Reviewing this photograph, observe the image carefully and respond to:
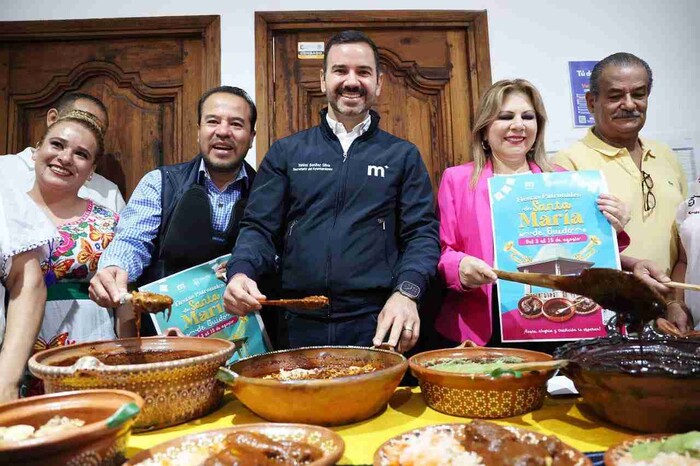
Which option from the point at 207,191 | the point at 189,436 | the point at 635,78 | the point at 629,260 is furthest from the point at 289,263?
the point at 635,78

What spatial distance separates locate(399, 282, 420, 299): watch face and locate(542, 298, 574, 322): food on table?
0.50 metres

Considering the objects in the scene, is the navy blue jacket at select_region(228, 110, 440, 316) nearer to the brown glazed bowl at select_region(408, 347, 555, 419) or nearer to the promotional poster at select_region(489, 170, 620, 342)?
the promotional poster at select_region(489, 170, 620, 342)

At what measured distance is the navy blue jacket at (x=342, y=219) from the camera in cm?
184

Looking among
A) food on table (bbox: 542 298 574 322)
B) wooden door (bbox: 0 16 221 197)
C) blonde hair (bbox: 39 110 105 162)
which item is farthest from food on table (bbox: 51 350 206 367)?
wooden door (bbox: 0 16 221 197)

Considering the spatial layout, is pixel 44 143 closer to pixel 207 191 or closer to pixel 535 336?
pixel 207 191

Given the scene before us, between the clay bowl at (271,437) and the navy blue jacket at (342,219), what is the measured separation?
86 cm

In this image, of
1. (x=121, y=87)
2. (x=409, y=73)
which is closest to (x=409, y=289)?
(x=409, y=73)

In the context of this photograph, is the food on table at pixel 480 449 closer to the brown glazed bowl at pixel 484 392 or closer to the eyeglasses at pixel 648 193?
the brown glazed bowl at pixel 484 392

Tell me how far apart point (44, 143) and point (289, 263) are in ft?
4.09

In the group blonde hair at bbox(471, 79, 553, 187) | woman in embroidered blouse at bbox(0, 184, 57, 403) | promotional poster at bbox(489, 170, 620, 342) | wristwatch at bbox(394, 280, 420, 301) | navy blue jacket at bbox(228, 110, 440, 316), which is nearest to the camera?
woman in embroidered blouse at bbox(0, 184, 57, 403)

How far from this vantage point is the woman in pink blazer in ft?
6.30

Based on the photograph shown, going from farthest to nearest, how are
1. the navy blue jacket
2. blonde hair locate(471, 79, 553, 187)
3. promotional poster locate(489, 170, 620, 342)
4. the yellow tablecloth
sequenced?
blonde hair locate(471, 79, 553, 187) → the navy blue jacket → promotional poster locate(489, 170, 620, 342) → the yellow tablecloth

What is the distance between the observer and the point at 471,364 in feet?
4.07

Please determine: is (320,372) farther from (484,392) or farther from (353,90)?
(353,90)
